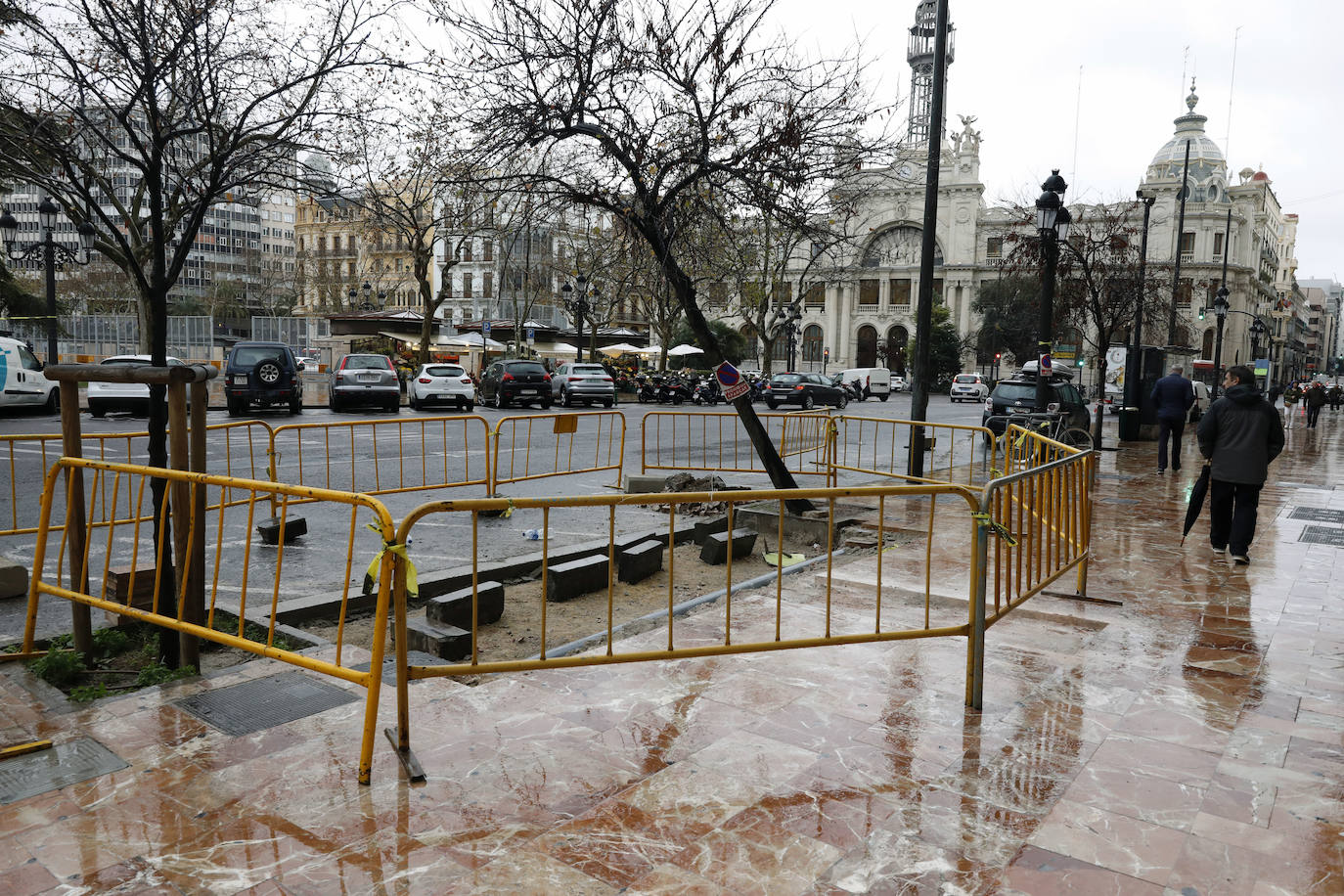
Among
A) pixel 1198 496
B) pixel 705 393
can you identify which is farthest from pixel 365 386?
pixel 1198 496

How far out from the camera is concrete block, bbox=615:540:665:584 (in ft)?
24.1

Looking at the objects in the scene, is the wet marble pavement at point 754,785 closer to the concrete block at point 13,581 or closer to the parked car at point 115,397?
the concrete block at point 13,581

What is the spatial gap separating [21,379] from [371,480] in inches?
511

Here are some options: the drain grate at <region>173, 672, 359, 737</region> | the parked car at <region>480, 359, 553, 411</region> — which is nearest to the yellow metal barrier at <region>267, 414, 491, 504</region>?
the drain grate at <region>173, 672, 359, 737</region>

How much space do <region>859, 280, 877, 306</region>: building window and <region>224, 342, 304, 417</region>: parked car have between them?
77.2 meters

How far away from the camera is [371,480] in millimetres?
12258

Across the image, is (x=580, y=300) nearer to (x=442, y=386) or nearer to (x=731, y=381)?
(x=442, y=386)

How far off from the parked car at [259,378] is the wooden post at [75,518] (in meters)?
18.8

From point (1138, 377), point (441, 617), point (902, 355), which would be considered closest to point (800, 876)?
point (441, 617)

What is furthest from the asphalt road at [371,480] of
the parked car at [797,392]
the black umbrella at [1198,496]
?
the parked car at [797,392]

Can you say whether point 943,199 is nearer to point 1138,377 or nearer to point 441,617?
point 1138,377

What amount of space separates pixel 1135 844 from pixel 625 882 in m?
1.87

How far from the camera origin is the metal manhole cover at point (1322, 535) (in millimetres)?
9562

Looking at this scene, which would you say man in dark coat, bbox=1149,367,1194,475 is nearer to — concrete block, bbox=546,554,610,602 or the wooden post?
concrete block, bbox=546,554,610,602
